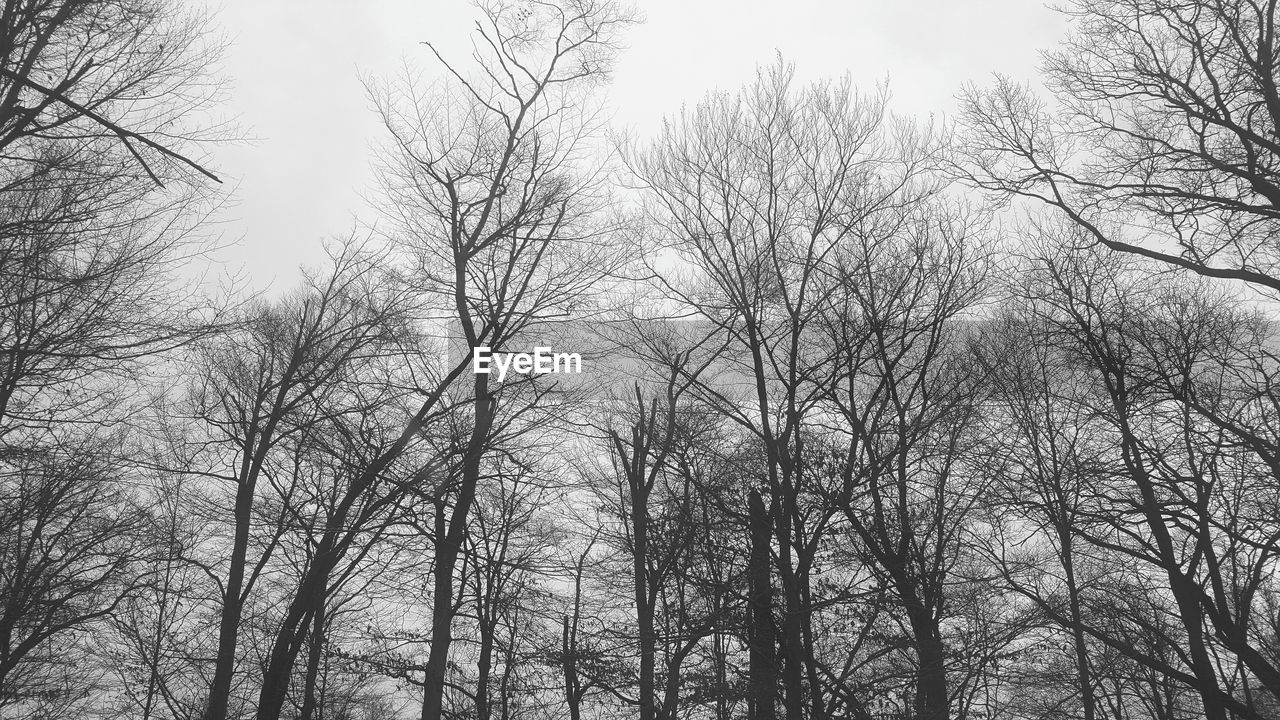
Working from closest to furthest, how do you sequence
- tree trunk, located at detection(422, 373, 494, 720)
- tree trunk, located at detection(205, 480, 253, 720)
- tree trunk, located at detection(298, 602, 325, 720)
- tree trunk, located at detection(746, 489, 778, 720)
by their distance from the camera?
tree trunk, located at detection(746, 489, 778, 720) < tree trunk, located at detection(422, 373, 494, 720) < tree trunk, located at detection(205, 480, 253, 720) < tree trunk, located at detection(298, 602, 325, 720)

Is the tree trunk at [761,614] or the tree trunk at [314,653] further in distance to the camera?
the tree trunk at [314,653]

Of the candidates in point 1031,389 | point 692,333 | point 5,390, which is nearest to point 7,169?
point 5,390

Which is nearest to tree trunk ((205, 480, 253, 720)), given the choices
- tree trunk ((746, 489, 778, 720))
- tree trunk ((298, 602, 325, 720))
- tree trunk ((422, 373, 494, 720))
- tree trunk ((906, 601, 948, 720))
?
tree trunk ((298, 602, 325, 720))

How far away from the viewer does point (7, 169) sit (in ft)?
23.4

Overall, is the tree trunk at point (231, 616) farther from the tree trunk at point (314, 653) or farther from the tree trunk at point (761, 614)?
the tree trunk at point (761, 614)

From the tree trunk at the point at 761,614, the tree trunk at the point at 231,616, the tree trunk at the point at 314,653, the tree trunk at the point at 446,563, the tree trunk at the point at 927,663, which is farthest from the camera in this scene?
the tree trunk at the point at 314,653

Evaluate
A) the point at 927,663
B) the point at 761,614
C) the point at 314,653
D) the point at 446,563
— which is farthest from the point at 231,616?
the point at 927,663

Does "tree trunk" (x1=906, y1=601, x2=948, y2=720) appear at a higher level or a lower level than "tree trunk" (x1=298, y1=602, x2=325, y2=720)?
lower

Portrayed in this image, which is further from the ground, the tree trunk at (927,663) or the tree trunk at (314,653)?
the tree trunk at (314,653)

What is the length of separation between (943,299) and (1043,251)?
4.40 metres

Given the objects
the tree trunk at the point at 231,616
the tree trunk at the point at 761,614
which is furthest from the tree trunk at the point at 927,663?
the tree trunk at the point at 231,616

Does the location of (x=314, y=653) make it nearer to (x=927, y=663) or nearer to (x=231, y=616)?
(x=231, y=616)

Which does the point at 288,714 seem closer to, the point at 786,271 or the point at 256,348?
the point at 256,348

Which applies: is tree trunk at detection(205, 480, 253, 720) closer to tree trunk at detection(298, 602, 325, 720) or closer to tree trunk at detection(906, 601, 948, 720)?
tree trunk at detection(298, 602, 325, 720)
